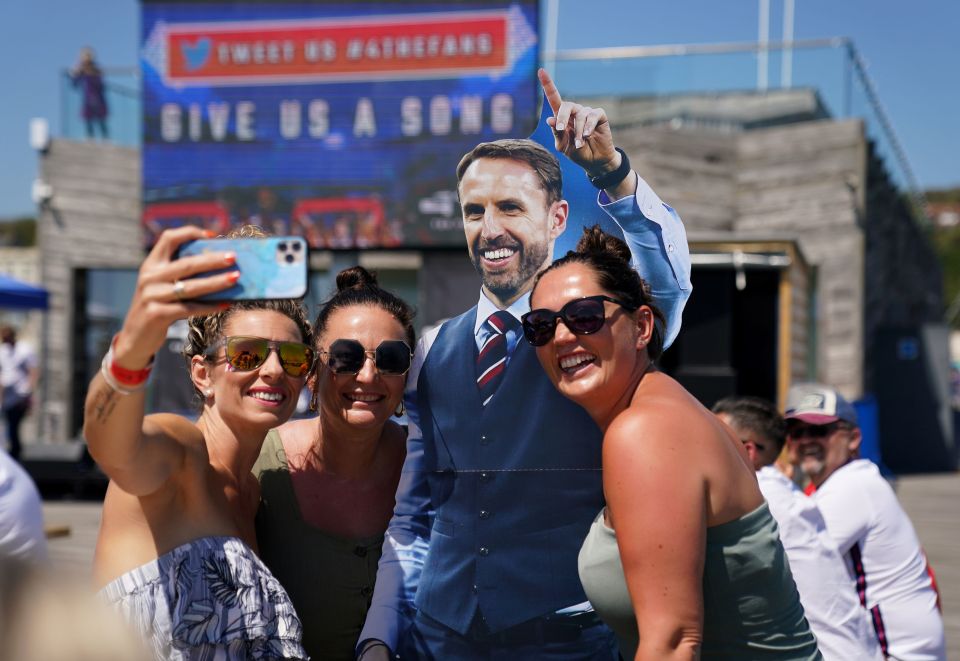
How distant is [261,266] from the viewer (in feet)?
6.49

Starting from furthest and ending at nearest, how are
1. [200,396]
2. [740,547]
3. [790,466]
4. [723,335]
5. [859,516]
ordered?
1. [723,335]
2. [790,466]
3. [859,516]
4. [200,396]
5. [740,547]

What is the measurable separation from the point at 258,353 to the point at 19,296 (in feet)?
33.3

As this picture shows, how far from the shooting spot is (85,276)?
738 inches

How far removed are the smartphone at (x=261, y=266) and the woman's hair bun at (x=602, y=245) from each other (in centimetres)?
76

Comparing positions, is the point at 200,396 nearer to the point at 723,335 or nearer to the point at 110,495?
the point at 110,495

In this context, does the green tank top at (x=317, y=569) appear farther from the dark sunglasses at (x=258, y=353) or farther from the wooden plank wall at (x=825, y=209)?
the wooden plank wall at (x=825, y=209)

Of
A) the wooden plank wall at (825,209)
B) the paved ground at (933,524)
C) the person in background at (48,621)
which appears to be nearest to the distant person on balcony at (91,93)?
the paved ground at (933,524)

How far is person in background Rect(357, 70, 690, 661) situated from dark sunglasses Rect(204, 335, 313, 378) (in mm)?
294

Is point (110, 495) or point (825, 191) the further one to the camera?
point (825, 191)

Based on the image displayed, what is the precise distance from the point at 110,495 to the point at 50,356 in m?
17.3

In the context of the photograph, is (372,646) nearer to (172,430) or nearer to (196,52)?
(172,430)

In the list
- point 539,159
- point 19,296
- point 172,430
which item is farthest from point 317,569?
point 19,296

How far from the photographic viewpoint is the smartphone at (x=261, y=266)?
196 centimetres

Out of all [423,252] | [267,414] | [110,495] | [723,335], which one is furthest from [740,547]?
[423,252]
